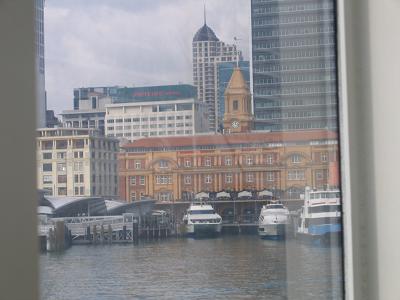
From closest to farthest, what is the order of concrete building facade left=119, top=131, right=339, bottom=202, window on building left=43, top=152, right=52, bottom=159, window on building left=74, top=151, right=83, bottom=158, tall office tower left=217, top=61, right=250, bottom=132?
window on building left=43, top=152, right=52, bottom=159
window on building left=74, top=151, right=83, bottom=158
concrete building facade left=119, top=131, right=339, bottom=202
tall office tower left=217, top=61, right=250, bottom=132

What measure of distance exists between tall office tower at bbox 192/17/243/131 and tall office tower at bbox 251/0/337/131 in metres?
0.19

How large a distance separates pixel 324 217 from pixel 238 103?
2.22 feet

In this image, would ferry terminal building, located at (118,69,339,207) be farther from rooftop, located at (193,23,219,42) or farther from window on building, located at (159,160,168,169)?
rooftop, located at (193,23,219,42)

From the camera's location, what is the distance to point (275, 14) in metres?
2.89

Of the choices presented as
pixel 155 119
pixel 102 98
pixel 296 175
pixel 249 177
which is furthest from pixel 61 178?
pixel 296 175

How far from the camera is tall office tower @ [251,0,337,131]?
2865mm

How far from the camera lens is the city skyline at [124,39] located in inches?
99.8

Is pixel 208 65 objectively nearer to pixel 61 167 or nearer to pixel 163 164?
pixel 163 164

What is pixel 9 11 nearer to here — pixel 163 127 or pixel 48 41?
pixel 48 41

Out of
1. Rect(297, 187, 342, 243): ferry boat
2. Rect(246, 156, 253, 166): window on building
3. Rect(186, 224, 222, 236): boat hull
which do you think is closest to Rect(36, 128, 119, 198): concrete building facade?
Rect(186, 224, 222, 236): boat hull

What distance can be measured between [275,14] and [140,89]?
Result: 742 millimetres

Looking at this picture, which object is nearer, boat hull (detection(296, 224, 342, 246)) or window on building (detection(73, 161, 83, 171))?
window on building (detection(73, 161, 83, 171))

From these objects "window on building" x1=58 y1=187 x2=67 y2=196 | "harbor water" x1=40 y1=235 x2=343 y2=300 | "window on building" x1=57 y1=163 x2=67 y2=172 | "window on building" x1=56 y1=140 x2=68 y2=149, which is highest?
"window on building" x1=56 y1=140 x2=68 y2=149

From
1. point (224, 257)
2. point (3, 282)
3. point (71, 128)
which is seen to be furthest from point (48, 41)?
point (224, 257)
